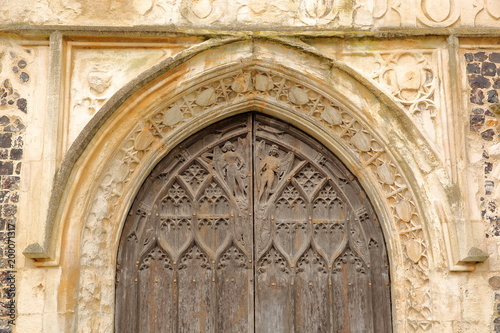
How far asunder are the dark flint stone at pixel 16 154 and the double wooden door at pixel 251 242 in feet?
3.52

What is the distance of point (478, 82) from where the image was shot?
5.63m

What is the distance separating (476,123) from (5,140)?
157 inches

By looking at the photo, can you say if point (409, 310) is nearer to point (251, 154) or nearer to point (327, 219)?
point (327, 219)

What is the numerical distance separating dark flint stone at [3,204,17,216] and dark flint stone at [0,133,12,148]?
0.51m

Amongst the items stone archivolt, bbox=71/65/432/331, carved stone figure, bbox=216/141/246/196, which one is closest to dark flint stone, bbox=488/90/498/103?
stone archivolt, bbox=71/65/432/331

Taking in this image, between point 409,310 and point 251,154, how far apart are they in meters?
1.96

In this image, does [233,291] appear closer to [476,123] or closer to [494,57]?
[476,123]

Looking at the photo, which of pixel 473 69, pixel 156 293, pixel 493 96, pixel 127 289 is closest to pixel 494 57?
pixel 473 69

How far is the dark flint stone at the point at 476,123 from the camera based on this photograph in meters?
5.55

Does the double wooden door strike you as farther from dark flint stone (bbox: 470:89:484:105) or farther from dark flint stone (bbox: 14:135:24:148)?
dark flint stone (bbox: 470:89:484:105)

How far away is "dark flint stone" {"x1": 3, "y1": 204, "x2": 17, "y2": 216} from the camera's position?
5352 mm

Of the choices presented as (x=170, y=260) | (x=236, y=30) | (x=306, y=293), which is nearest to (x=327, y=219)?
(x=306, y=293)

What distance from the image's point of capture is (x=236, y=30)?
222 inches

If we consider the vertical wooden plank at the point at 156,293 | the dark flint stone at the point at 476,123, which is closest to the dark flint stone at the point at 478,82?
the dark flint stone at the point at 476,123
